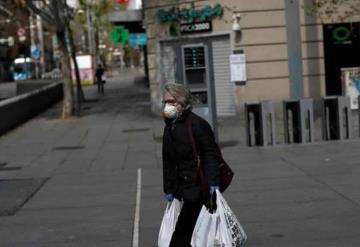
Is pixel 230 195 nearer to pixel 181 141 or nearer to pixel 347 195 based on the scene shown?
pixel 347 195

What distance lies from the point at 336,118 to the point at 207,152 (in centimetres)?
1002

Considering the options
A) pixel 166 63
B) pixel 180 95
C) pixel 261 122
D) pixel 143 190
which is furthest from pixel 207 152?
pixel 166 63

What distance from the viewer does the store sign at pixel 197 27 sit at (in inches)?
882

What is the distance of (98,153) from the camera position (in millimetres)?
15766

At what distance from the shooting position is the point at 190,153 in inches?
232

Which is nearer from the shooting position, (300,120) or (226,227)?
(226,227)

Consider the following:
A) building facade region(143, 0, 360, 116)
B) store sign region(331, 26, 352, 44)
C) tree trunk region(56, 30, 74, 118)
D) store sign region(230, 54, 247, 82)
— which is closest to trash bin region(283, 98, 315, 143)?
building facade region(143, 0, 360, 116)

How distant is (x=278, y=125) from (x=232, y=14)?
440 centimetres

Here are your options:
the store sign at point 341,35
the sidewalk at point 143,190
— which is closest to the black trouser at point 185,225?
the sidewalk at point 143,190

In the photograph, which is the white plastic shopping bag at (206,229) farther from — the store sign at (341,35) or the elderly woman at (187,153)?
the store sign at (341,35)

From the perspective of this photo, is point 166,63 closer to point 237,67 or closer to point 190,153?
point 237,67

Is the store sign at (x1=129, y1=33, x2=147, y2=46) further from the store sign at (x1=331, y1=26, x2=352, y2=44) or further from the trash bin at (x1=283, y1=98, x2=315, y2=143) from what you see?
the trash bin at (x1=283, y1=98, x2=315, y2=143)

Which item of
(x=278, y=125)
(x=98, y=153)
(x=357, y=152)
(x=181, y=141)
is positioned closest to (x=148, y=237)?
(x=181, y=141)

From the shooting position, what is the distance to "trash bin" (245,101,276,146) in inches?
599
